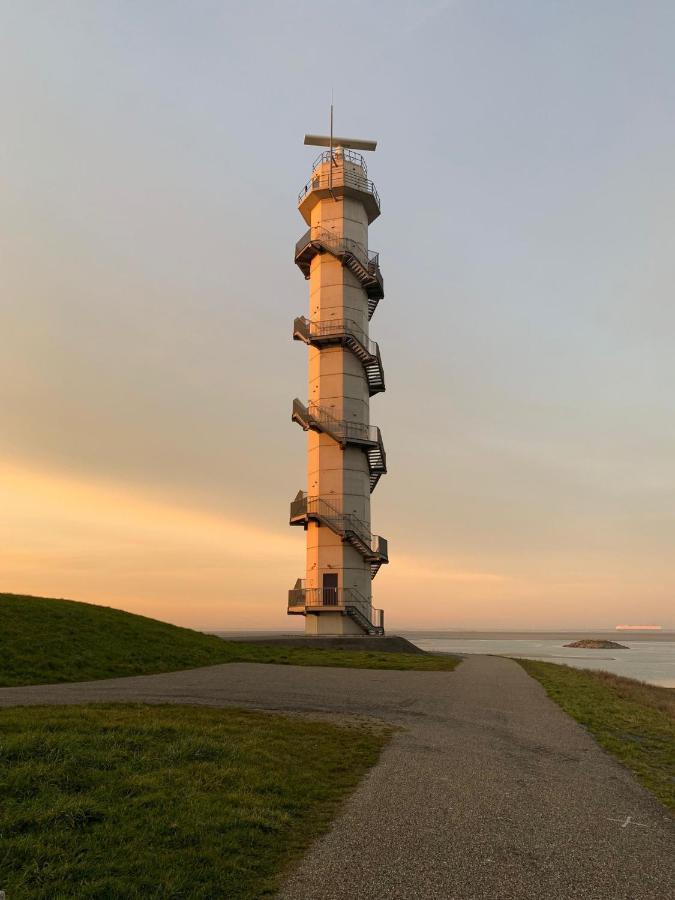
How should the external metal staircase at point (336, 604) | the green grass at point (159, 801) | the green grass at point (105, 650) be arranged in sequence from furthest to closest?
the external metal staircase at point (336, 604) → the green grass at point (105, 650) → the green grass at point (159, 801)

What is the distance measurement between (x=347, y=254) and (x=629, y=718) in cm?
3642

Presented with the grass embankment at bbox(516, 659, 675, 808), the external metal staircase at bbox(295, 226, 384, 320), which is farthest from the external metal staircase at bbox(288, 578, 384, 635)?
the external metal staircase at bbox(295, 226, 384, 320)

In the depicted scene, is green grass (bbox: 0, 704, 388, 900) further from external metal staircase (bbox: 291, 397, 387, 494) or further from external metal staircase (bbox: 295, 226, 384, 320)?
external metal staircase (bbox: 295, 226, 384, 320)

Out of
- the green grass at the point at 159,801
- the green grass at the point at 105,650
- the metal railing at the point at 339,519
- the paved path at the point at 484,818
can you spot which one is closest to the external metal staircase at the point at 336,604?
the metal railing at the point at 339,519

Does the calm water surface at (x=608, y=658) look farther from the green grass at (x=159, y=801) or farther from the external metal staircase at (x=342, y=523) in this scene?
the green grass at (x=159, y=801)

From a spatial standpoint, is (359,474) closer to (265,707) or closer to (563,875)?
(265,707)

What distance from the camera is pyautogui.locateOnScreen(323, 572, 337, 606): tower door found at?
4397 cm

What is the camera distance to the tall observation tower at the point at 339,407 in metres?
44.3

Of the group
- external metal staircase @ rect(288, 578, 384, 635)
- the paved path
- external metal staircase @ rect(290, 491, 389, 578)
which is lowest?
the paved path

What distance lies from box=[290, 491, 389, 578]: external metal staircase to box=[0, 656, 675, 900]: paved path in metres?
25.5

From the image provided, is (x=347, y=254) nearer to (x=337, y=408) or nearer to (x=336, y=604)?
(x=337, y=408)

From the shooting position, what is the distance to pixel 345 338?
46.0 metres

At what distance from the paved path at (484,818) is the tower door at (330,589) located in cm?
2555

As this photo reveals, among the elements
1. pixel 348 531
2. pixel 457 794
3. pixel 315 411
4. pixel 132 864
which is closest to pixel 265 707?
pixel 457 794
